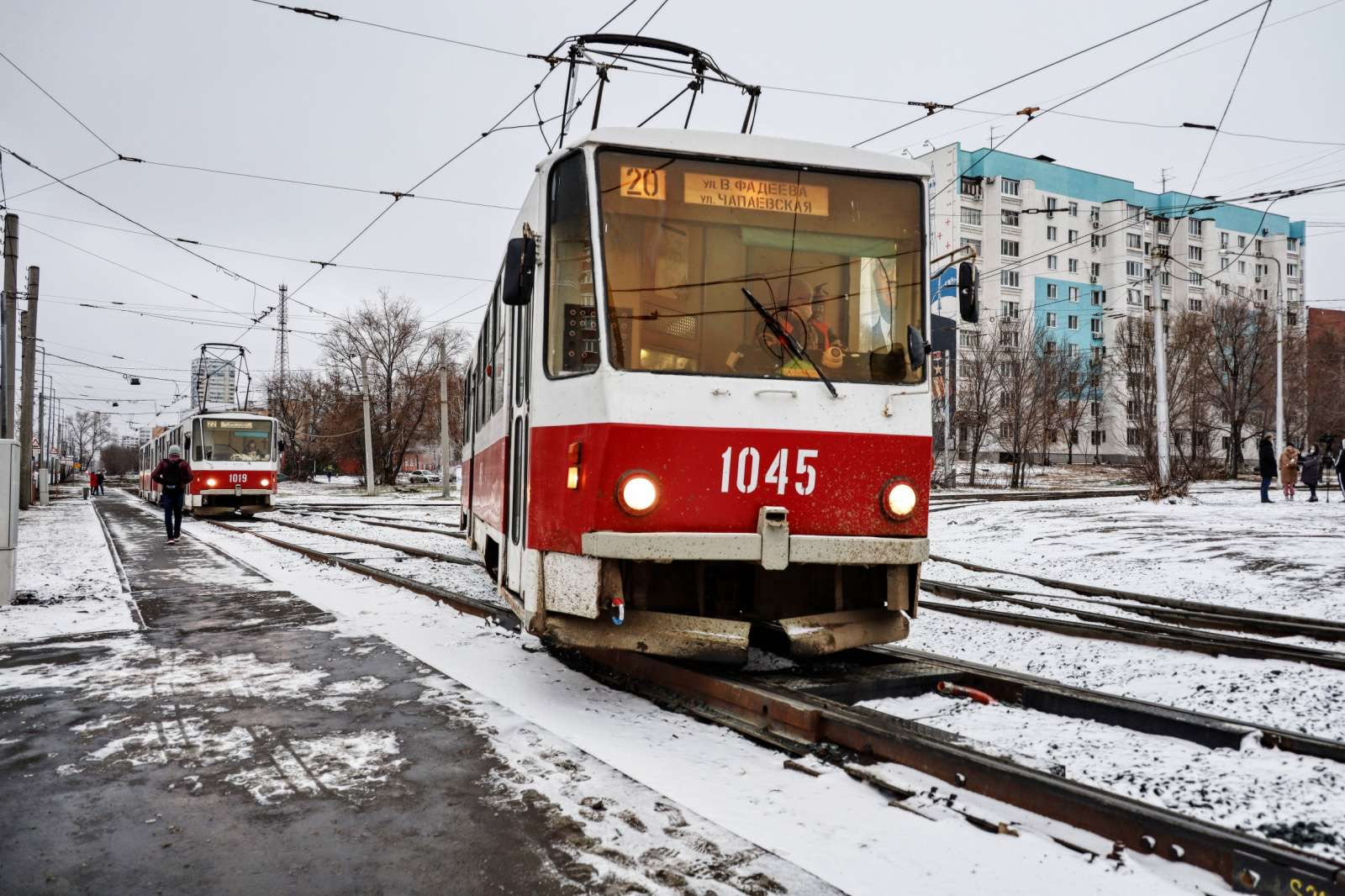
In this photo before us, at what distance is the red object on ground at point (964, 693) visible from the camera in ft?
16.4

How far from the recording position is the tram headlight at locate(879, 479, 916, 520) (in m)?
5.29

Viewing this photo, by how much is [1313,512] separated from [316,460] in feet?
232

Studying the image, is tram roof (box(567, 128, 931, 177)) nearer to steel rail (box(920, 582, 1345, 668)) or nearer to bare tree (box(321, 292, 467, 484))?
steel rail (box(920, 582, 1345, 668))

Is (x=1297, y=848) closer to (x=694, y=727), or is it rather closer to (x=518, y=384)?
(x=694, y=727)

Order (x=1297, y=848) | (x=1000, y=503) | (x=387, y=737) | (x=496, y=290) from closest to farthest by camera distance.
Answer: (x=1297, y=848) < (x=387, y=737) < (x=496, y=290) < (x=1000, y=503)

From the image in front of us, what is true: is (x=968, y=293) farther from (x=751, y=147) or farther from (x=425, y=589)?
(x=425, y=589)

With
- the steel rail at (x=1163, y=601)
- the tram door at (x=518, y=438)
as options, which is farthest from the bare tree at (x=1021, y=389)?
the tram door at (x=518, y=438)

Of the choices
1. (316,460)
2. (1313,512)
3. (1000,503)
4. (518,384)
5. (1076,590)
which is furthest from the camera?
(316,460)

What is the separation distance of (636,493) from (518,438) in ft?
5.56

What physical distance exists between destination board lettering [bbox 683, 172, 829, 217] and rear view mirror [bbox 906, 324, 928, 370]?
0.87 metres

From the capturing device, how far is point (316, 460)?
74.8m

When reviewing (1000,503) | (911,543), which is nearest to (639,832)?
(911,543)

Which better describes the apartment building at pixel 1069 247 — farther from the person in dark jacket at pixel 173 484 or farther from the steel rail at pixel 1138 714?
the steel rail at pixel 1138 714

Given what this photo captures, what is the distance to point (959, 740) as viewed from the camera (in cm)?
398
